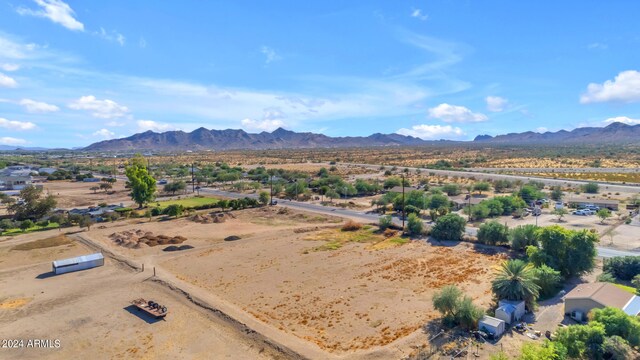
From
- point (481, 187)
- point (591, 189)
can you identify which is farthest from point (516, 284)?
point (591, 189)

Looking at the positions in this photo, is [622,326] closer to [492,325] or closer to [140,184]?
[492,325]

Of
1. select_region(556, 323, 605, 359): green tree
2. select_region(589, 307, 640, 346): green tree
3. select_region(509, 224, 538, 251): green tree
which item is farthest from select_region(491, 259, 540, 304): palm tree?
select_region(509, 224, 538, 251): green tree

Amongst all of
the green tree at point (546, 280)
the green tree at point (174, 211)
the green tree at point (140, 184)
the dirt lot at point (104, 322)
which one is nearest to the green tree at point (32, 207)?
the green tree at point (140, 184)

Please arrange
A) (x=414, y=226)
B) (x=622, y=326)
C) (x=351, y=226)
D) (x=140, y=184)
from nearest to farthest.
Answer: (x=622, y=326) → (x=414, y=226) → (x=351, y=226) → (x=140, y=184)

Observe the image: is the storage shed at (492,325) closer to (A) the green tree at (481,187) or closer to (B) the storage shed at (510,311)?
(B) the storage shed at (510,311)

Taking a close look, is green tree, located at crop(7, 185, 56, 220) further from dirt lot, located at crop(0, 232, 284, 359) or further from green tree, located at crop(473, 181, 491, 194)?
green tree, located at crop(473, 181, 491, 194)
